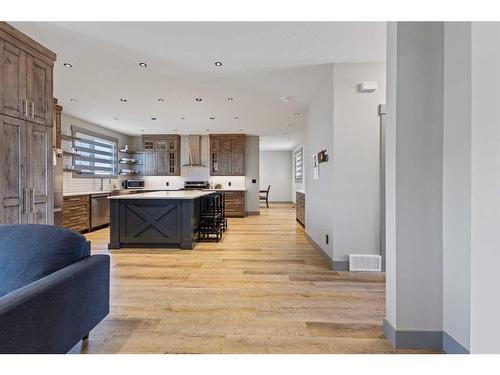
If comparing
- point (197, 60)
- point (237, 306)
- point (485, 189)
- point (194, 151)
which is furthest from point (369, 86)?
point (194, 151)

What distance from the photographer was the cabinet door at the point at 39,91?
9.31ft

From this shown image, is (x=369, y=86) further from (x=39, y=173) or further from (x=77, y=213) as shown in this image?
(x=77, y=213)

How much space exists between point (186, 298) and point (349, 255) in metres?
2.18

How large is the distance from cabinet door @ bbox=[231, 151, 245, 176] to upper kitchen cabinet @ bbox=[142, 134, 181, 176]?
1.90 meters

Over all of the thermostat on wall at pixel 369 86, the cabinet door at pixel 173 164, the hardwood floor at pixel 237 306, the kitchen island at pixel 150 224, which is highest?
the thermostat on wall at pixel 369 86

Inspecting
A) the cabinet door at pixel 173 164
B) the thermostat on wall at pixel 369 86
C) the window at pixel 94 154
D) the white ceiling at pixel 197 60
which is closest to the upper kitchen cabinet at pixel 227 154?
the cabinet door at pixel 173 164

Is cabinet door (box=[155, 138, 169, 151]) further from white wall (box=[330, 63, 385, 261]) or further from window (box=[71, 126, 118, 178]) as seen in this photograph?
white wall (box=[330, 63, 385, 261])

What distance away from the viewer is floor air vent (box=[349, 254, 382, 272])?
3465 millimetres

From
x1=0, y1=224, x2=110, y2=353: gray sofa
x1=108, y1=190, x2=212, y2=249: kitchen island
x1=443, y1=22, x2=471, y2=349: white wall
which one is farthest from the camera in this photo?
x1=108, y1=190, x2=212, y2=249: kitchen island

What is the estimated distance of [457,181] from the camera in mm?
1743

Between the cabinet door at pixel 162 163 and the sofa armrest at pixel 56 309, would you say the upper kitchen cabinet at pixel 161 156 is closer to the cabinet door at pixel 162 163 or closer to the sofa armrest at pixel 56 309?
the cabinet door at pixel 162 163

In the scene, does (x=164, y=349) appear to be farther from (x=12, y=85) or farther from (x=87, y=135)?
(x=87, y=135)

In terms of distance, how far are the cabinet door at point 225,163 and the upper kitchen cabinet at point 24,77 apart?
5.93 m

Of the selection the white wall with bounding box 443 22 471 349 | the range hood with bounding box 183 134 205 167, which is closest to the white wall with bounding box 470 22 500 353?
the white wall with bounding box 443 22 471 349
